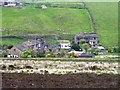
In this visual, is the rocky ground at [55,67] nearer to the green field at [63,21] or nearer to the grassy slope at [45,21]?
the green field at [63,21]

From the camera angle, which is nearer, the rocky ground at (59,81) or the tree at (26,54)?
the rocky ground at (59,81)

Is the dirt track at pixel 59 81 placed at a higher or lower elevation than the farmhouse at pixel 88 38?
lower

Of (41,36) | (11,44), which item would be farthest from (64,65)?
(41,36)

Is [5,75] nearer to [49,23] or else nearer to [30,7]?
[49,23]

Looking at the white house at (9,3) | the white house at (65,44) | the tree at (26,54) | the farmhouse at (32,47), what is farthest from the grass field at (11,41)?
the white house at (9,3)

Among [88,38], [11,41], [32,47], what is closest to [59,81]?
[32,47]

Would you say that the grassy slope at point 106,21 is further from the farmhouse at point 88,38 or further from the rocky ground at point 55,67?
the rocky ground at point 55,67

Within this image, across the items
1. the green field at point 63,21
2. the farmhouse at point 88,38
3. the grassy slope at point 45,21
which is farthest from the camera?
the grassy slope at point 45,21

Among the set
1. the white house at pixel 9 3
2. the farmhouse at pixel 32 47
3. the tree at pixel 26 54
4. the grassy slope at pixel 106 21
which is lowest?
the tree at pixel 26 54

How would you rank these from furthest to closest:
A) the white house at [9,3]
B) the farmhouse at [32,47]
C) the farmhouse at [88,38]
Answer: the white house at [9,3] < the farmhouse at [88,38] < the farmhouse at [32,47]
